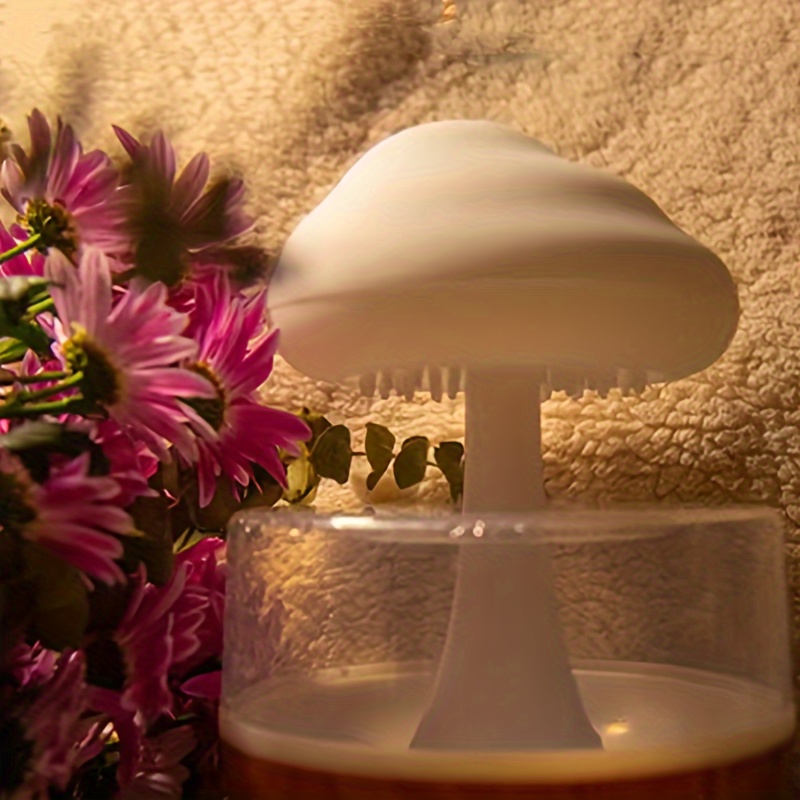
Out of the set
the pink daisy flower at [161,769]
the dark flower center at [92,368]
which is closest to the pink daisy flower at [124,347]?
the dark flower center at [92,368]

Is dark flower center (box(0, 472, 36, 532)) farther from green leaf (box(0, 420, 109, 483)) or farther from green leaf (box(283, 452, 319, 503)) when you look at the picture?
green leaf (box(283, 452, 319, 503))

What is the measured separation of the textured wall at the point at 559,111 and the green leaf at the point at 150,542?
150mm

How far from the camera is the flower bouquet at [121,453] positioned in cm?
26

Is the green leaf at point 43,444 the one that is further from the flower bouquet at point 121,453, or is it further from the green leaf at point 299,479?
the green leaf at point 299,479

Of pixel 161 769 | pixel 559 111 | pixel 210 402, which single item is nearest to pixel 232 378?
pixel 210 402

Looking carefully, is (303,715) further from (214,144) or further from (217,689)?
(214,144)

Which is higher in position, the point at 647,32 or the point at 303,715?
the point at 647,32

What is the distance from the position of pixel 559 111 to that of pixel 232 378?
237 mm

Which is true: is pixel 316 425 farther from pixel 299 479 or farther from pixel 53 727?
pixel 53 727

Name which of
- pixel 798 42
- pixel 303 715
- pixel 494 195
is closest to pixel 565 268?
pixel 494 195

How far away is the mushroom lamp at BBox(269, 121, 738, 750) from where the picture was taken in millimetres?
265

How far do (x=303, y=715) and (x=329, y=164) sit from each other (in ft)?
0.96

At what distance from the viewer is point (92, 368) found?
0.85 feet

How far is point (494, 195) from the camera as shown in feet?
0.91
